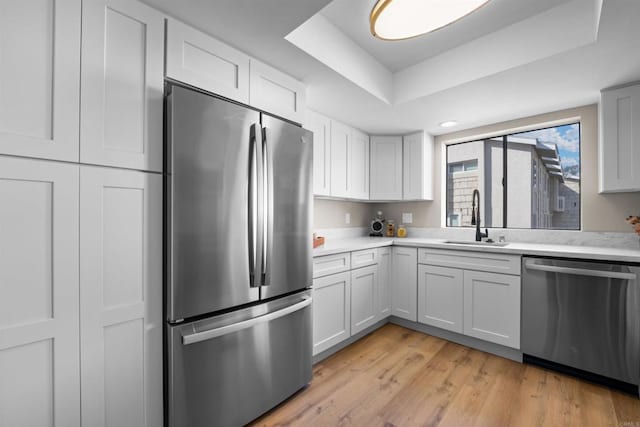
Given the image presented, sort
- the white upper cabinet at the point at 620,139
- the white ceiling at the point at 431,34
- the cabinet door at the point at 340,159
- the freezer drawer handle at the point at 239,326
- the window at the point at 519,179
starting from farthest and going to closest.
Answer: the cabinet door at the point at 340,159, the window at the point at 519,179, the white upper cabinet at the point at 620,139, the white ceiling at the point at 431,34, the freezer drawer handle at the point at 239,326

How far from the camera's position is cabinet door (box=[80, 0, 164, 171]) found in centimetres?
118

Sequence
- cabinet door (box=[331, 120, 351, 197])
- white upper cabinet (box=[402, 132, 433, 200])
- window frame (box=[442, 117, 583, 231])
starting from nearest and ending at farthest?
window frame (box=[442, 117, 583, 231]), cabinet door (box=[331, 120, 351, 197]), white upper cabinet (box=[402, 132, 433, 200])

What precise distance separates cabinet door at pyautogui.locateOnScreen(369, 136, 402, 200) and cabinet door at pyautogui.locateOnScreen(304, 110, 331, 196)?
33.8 inches

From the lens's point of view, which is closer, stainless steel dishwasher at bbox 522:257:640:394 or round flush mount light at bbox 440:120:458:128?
stainless steel dishwasher at bbox 522:257:640:394

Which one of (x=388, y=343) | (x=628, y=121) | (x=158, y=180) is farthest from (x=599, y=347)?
(x=158, y=180)

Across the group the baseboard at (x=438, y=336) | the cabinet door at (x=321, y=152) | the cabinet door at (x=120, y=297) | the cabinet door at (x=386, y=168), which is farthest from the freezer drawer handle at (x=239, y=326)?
the cabinet door at (x=386, y=168)

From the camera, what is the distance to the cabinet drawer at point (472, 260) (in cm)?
236

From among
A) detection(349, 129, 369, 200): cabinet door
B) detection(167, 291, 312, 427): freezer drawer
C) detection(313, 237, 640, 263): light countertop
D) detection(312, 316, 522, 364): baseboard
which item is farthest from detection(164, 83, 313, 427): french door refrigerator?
detection(349, 129, 369, 200): cabinet door

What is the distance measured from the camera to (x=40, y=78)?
1.08 metres

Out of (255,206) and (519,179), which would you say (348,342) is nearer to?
(255,206)

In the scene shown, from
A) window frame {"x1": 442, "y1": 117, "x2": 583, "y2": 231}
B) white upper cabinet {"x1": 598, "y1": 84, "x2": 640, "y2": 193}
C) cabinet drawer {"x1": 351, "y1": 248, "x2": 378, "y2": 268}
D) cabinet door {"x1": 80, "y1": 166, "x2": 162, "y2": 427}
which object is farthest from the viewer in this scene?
window frame {"x1": 442, "y1": 117, "x2": 583, "y2": 231}

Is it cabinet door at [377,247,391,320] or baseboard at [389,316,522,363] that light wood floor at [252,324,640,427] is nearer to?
baseboard at [389,316,522,363]

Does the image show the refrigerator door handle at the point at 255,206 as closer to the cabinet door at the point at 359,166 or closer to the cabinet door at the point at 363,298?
the cabinet door at the point at 363,298

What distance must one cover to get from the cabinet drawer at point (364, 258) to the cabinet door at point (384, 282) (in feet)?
0.31
